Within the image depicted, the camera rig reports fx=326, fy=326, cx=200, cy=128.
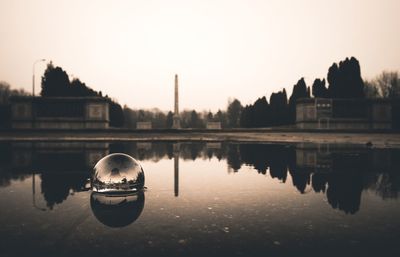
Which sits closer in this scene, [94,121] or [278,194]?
[278,194]

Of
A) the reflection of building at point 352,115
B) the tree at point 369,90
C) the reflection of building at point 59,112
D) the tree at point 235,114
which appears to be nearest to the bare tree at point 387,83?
the tree at point 369,90

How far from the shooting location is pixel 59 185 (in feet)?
26.6

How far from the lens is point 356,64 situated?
4472 cm

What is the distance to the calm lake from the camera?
3.89 metres

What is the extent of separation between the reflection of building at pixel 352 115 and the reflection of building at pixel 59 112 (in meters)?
23.5

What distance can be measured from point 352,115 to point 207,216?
38.0m

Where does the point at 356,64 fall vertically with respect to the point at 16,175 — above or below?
above

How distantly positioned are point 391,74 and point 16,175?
316ft

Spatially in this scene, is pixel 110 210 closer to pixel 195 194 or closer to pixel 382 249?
pixel 195 194

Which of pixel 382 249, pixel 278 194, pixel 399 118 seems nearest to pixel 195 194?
pixel 278 194

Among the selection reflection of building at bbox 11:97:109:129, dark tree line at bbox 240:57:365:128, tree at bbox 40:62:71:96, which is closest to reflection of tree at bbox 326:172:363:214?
reflection of building at bbox 11:97:109:129

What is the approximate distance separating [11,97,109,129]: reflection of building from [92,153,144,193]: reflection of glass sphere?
32.1 meters

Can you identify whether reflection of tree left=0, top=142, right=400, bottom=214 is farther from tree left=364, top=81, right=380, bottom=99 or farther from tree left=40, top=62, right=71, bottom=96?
tree left=364, top=81, right=380, bottom=99

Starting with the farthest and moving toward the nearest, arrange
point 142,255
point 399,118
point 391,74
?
point 391,74
point 399,118
point 142,255
